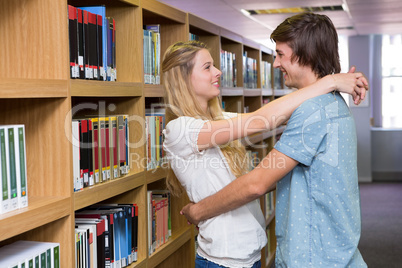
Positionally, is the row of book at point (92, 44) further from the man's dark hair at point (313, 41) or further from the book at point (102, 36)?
the man's dark hair at point (313, 41)

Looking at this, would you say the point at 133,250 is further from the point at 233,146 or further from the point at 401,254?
the point at 401,254

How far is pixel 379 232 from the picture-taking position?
5629 millimetres

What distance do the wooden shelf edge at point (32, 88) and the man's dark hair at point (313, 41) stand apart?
739 mm

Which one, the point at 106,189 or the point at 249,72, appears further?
the point at 249,72

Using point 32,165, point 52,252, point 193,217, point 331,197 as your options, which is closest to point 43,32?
point 32,165

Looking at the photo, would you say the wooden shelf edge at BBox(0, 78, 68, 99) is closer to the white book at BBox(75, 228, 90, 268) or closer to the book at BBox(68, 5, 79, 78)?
the book at BBox(68, 5, 79, 78)

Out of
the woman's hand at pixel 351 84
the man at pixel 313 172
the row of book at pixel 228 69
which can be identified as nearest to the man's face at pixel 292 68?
the man at pixel 313 172

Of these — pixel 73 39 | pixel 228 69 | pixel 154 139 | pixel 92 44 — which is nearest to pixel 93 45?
pixel 92 44

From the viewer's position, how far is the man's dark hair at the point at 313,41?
5.09 ft

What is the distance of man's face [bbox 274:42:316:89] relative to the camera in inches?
63.2

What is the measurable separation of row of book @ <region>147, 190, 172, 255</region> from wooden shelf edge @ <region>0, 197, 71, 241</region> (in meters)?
0.77

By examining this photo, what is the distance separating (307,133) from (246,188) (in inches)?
11.0

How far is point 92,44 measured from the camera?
184cm

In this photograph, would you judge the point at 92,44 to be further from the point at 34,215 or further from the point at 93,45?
the point at 34,215
